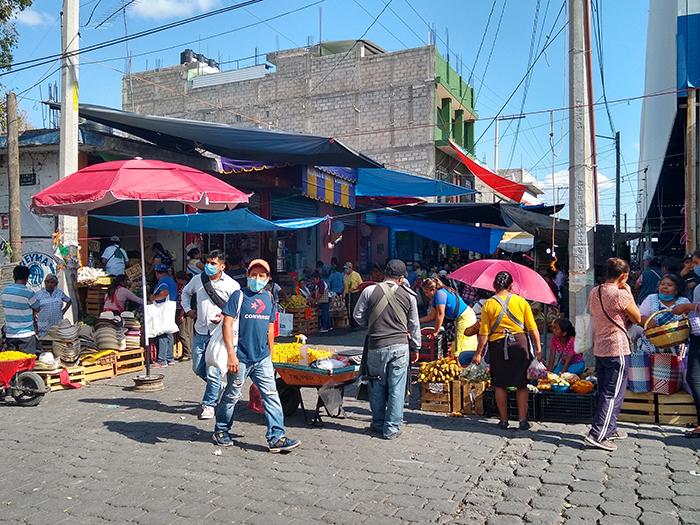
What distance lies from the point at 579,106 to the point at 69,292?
339 inches

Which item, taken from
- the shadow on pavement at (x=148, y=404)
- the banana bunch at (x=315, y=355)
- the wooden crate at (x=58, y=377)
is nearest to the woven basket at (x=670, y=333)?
the banana bunch at (x=315, y=355)

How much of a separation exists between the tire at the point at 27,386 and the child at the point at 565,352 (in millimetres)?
6495

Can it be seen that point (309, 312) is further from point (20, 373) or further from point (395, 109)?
point (395, 109)

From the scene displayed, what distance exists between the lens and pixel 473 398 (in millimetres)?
7133

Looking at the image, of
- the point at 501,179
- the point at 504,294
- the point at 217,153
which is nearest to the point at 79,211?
the point at 217,153

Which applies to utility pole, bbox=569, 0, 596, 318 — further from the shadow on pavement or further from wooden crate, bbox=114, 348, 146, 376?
wooden crate, bbox=114, 348, 146, 376

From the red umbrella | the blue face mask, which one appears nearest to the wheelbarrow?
the red umbrella

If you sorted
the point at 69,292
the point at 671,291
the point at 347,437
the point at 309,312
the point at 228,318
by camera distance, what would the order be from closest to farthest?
the point at 228,318, the point at 347,437, the point at 671,291, the point at 69,292, the point at 309,312

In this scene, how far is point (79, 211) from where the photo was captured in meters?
9.33

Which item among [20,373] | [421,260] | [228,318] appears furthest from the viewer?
[421,260]

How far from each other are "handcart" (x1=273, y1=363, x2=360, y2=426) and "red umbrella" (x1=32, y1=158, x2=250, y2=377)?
96.9 inches

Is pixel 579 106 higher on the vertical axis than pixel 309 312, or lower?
higher

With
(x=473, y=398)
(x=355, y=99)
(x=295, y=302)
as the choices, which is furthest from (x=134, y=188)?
(x=355, y=99)

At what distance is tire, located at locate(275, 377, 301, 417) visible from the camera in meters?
7.00
